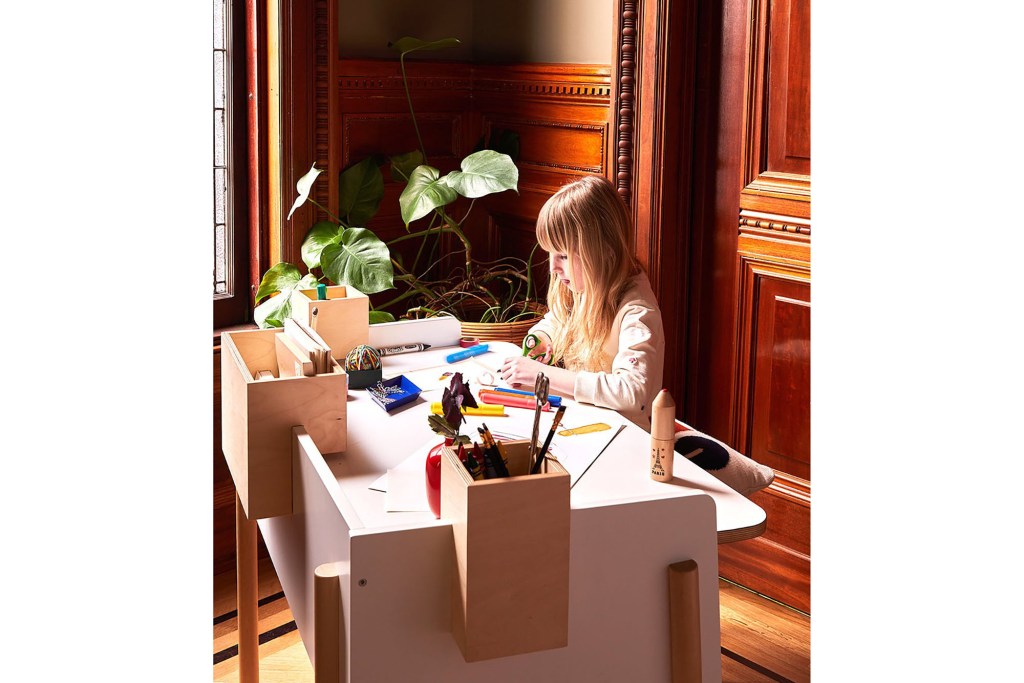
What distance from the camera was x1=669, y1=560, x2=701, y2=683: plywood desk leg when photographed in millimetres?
1313

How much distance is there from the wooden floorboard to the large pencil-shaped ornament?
0.95m

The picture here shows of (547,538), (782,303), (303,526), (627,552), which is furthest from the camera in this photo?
(782,303)

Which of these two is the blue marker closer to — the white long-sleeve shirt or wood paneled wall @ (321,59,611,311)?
the white long-sleeve shirt

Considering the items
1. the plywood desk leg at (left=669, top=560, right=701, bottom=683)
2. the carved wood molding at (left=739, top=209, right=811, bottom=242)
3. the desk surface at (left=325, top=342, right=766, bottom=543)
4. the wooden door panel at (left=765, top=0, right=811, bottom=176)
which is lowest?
the plywood desk leg at (left=669, top=560, right=701, bottom=683)

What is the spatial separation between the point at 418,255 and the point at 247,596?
1.23 metres

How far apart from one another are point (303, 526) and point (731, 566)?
1.55 m

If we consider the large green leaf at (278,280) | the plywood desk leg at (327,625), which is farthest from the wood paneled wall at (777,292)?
the plywood desk leg at (327,625)

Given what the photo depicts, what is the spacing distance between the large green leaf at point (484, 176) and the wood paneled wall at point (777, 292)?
0.60 metres

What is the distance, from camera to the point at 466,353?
7.54ft

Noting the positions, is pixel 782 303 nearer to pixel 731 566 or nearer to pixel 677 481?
pixel 731 566

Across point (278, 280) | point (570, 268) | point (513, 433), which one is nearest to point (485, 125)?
point (278, 280)

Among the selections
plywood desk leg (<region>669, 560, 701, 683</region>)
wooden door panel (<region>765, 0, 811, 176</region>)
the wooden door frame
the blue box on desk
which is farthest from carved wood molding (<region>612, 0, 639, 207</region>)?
plywood desk leg (<region>669, 560, 701, 683</region>)

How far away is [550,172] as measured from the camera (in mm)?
2949
